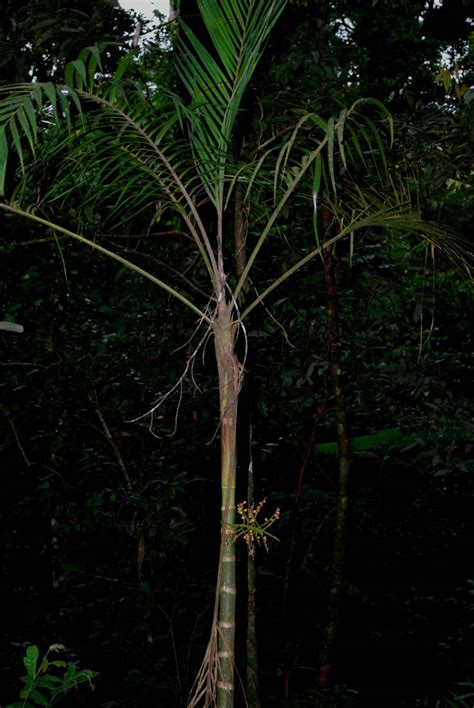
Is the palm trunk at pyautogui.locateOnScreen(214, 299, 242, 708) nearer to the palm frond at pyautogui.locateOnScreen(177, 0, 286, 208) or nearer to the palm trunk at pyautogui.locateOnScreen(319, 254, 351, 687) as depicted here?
the palm frond at pyautogui.locateOnScreen(177, 0, 286, 208)

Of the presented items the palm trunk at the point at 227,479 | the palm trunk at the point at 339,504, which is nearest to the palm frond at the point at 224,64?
the palm trunk at the point at 227,479

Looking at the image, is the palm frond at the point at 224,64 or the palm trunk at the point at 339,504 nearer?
the palm frond at the point at 224,64

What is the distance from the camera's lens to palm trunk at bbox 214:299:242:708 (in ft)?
5.57

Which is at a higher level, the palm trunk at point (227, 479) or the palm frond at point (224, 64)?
the palm frond at point (224, 64)

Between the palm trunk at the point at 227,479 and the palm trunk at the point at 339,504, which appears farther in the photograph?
the palm trunk at the point at 339,504

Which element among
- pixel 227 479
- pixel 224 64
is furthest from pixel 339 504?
pixel 224 64

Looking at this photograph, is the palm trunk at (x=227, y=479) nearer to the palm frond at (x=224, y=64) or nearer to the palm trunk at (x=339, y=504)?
the palm frond at (x=224, y=64)

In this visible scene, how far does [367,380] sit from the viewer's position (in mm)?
3072

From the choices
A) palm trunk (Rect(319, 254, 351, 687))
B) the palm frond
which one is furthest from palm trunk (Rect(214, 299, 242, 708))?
palm trunk (Rect(319, 254, 351, 687))

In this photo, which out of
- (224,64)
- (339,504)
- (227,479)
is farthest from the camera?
(339,504)

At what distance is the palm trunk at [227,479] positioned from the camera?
5.57ft

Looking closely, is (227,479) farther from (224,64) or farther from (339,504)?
(339,504)

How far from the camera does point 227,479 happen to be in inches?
67.0

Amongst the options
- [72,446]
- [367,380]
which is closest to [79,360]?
[72,446]
